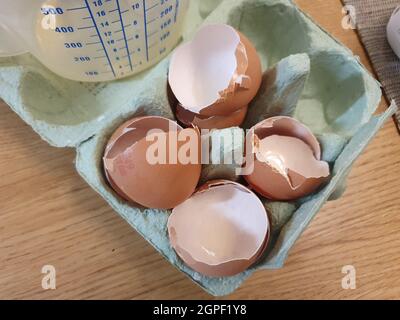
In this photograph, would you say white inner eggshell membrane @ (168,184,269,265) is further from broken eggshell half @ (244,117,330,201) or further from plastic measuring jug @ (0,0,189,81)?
plastic measuring jug @ (0,0,189,81)

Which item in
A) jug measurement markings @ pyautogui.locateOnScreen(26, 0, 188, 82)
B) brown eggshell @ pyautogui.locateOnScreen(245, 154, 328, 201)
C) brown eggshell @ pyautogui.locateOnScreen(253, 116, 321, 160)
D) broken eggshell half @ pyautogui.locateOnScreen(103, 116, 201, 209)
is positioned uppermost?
jug measurement markings @ pyautogui.locateOnScreen(26, 0, 188, 82)

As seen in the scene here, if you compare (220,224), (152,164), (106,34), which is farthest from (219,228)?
(106,34)

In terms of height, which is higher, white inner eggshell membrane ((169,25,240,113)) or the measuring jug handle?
the measuring jug handle

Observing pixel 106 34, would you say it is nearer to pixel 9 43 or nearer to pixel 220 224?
pixel 9 43

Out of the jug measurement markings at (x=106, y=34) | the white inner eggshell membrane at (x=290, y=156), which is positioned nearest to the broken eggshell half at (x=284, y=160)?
the white inner eggshell membrane at (x=290, y=156)

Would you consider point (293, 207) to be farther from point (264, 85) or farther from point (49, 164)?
point (49, 164)

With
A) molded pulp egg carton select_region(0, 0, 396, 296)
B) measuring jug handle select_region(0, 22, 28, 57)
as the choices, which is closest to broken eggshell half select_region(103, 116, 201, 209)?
molded pulp egg carton select_region(0, 0, 396, 296)
